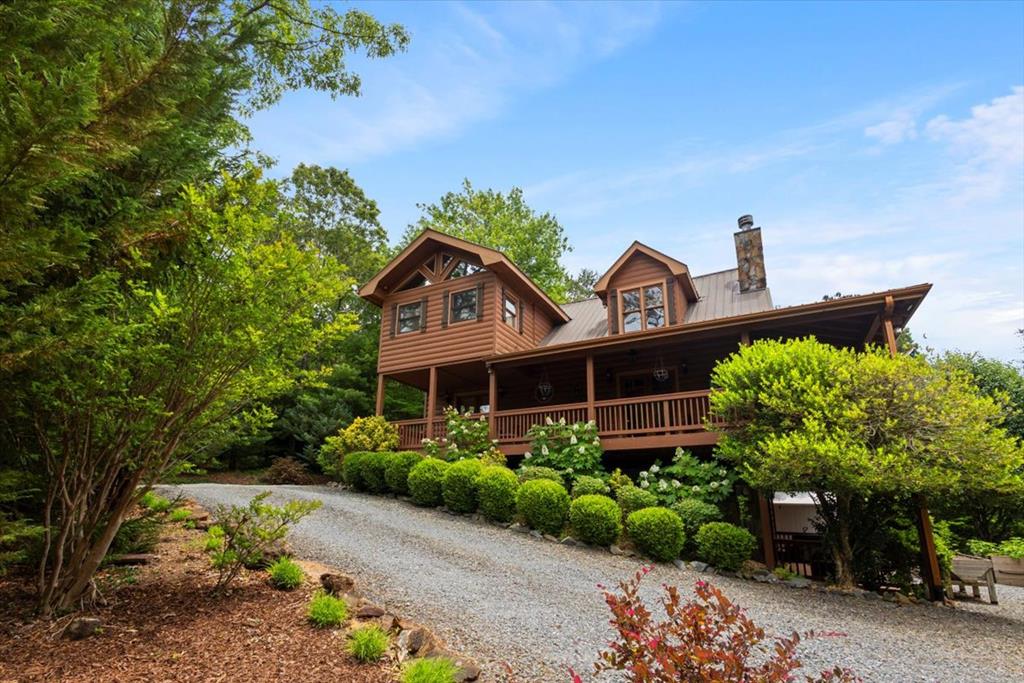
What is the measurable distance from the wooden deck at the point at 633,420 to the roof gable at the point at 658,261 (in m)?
4.14

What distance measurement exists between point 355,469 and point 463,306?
18.8ft

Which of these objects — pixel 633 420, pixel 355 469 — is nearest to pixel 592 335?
pixel 633 420

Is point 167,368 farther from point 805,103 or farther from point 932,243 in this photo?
point 932,243

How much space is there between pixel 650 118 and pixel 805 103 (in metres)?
2.90

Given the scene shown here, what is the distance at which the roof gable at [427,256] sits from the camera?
15648 mm

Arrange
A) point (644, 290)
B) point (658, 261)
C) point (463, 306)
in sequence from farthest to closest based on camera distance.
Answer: point (463, 306), point (644, 290), point (658, 261)

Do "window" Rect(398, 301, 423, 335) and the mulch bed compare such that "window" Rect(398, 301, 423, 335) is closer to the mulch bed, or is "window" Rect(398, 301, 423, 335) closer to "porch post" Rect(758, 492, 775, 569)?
"porch post" Rect(758, 492, 775, 569)

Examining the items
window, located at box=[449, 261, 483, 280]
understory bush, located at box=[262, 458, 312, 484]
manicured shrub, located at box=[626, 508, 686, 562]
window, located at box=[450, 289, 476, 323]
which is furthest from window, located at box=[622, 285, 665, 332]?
understory bush, located at box=[262, 458, 312, 484]

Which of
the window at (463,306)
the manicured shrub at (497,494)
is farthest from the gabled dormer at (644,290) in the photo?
the manicured shrub at (497,494)

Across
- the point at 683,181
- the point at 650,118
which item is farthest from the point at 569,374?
the point at 650,118

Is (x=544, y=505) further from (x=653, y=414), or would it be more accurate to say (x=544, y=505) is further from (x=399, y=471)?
(x=399, y=471)

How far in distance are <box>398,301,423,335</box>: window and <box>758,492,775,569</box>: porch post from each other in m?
11.0

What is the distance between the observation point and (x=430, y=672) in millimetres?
3631

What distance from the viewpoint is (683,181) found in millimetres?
12250
